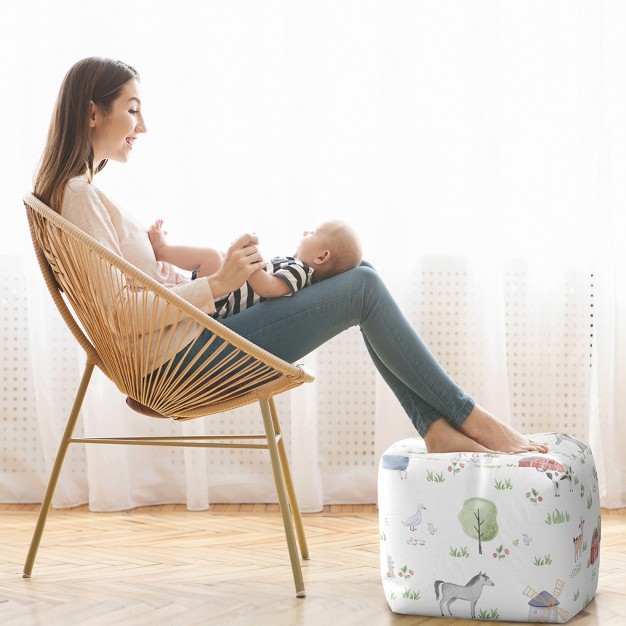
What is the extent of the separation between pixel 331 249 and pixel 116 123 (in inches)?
22.1

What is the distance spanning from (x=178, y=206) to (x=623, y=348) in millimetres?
1443

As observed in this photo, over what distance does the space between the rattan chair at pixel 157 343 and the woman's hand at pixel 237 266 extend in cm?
9

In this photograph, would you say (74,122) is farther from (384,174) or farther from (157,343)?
(384,174)

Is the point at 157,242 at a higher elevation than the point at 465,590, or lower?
higher

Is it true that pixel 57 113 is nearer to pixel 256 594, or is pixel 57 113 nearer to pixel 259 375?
pixel 259 375

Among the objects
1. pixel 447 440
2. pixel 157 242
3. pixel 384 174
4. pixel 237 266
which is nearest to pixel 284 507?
→ pixel 447 440

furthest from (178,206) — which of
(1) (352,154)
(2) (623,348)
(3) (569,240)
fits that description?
(2) (623,348)

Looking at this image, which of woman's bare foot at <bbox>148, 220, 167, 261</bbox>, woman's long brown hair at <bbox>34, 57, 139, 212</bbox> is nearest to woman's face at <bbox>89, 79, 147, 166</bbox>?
woman's long brown hair at <bbox>34, 57, 139, 212</bbox>

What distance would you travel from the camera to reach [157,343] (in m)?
1.90

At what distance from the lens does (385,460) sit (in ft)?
6.07

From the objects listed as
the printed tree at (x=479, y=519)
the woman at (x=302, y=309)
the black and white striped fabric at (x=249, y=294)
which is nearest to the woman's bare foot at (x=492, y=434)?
the woman at (x=302, y=309)

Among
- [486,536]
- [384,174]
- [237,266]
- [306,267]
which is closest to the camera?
[486,536]

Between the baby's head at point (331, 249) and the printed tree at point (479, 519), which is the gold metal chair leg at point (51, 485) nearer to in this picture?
the baby's head at point (331, 249)

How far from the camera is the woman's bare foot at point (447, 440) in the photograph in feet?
6.34
